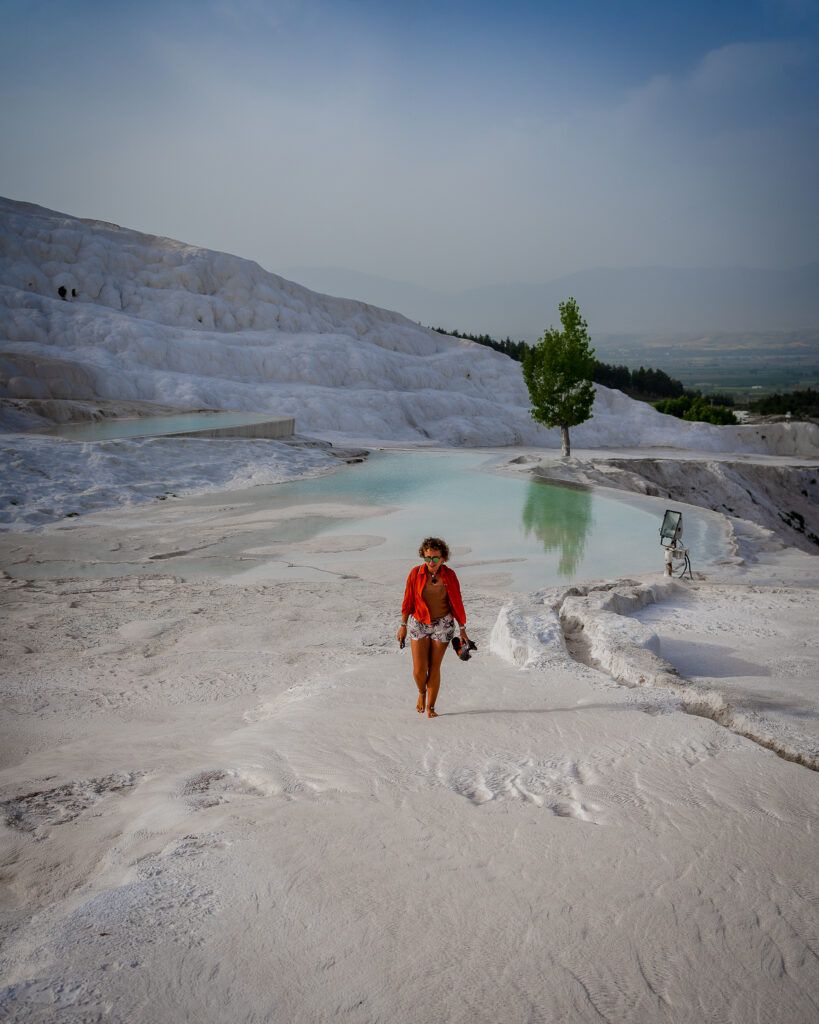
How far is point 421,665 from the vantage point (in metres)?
4.59

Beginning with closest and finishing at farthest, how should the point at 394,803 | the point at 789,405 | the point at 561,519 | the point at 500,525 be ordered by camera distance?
the point at 394,803, the point at 500,525, the point at 561,519, the point at 789,405

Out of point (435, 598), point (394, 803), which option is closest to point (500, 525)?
point (435, 598)

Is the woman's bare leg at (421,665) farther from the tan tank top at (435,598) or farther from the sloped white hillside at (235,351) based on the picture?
the sloped white hillside at (235,351)

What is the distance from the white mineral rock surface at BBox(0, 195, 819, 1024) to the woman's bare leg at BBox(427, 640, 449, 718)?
14cm

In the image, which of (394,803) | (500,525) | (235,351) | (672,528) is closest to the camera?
(394,803)

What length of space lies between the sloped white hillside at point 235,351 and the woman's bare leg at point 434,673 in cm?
2530

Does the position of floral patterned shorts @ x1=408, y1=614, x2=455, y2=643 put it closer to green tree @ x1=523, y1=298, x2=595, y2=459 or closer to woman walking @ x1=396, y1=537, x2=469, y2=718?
woman walking @ x1=396, y1=537, x2=469, y2=718

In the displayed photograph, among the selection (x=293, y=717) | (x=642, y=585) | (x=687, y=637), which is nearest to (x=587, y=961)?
(x=293, y=717)

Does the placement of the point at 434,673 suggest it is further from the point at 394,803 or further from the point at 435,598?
the point at 394,803

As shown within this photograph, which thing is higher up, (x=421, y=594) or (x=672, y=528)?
(x=421, y=594)

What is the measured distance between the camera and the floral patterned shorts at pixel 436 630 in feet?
15.0

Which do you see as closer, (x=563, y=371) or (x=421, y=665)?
(x=421, y=665)

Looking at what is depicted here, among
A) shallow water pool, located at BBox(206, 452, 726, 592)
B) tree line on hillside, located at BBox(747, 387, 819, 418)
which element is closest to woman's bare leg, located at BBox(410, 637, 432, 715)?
shallow water pool, located at BBox(206, 452, 726, 592)

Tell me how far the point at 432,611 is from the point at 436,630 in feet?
0.39
